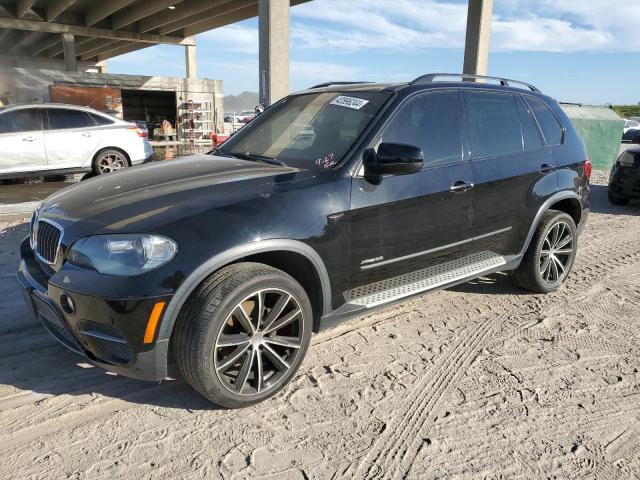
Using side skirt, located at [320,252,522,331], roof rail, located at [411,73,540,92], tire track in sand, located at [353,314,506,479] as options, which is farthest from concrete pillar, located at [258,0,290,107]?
tire track in sand, located at [353,314,506,479]

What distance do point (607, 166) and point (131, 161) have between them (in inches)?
534

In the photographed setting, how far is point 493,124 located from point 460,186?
31.4 inches

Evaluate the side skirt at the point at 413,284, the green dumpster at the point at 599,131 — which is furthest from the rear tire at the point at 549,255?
the green dumpster at the point at 599,131

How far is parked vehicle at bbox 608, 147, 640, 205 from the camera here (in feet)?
29.9

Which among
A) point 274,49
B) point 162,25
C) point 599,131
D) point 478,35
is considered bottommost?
point 599,131

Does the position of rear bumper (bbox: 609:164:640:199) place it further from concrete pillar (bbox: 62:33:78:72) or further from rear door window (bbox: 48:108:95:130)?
concrete pillar (bbox: 62:33:78:72)

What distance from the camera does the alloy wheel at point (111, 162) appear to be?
33.4ft

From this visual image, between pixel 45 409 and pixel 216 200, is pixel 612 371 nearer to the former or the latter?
pixel 216 200

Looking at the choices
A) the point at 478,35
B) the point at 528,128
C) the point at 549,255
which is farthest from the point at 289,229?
the point at 478,35

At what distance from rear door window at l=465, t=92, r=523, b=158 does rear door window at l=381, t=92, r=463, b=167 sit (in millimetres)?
168

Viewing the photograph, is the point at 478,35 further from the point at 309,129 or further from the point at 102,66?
the point at 102,66

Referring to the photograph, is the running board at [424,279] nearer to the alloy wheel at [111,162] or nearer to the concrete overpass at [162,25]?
the alloy wheel at [111,162]

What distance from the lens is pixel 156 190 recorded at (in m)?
3.03

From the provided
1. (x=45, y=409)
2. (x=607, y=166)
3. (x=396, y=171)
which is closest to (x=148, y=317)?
(x=45, y=409)
